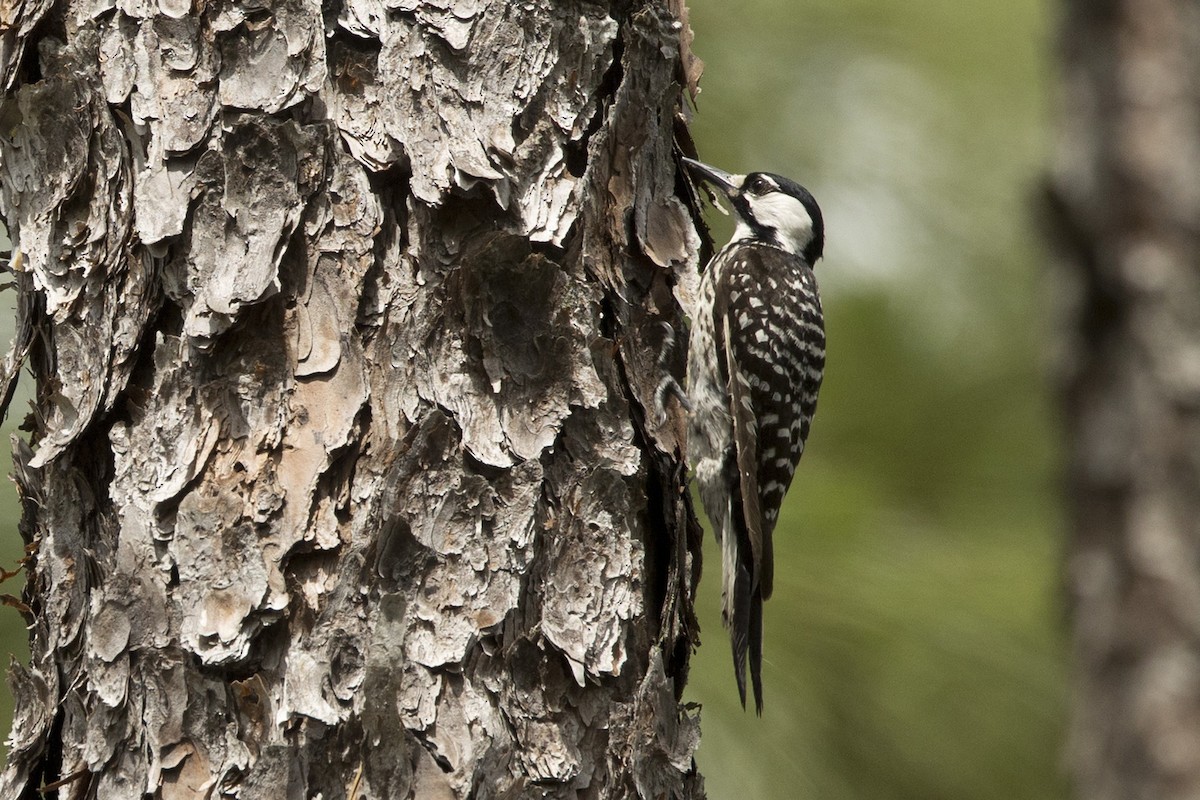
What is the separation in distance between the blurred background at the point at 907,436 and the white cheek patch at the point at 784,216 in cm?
11

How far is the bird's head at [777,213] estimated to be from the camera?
351 cm

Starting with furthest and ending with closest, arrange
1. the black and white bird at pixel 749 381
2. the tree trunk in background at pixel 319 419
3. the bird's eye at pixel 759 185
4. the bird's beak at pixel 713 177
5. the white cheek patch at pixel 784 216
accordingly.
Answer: the white cheek patch at pixel 784 216, the bird's eye at pixel 759 185, the black and white bird at pixel 749 381, the bird's beak at pixel 713 177, the tree trunk in background at pixel 319 419

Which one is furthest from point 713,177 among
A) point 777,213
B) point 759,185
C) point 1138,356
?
point 1138,356

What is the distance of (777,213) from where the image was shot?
365cm

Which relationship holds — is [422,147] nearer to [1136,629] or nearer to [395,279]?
[395,279]

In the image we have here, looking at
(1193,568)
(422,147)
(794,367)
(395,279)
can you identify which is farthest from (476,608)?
(794,367)

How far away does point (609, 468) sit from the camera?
2.09 m

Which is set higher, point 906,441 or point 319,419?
point 906,441

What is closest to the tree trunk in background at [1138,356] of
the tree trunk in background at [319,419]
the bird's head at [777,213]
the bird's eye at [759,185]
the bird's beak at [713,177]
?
the tree trunk in background at [319,419]

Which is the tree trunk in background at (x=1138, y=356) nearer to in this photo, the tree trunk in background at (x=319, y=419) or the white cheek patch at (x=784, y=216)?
the tree trunk in background at (x=319, y=419)

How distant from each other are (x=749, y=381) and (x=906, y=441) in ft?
1.67

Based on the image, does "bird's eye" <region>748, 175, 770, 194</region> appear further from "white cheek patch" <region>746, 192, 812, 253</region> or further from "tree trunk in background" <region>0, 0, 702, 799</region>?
"tree trunk in background" <region>0, 0, 702, 799</region>

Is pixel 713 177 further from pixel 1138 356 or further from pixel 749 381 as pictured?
pixel 1138 356

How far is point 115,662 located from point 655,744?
84cm
